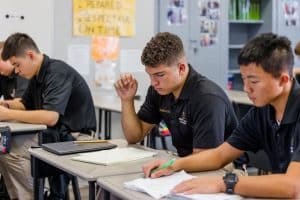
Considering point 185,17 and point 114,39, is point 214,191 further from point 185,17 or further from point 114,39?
point 185,17

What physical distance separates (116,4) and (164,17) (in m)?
0.65

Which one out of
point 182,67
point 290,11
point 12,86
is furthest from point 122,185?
point 290,11

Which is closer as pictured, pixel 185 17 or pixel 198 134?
pixel 198 134

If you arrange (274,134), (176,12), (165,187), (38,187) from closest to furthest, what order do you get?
(165,187), (274,134), (38,187), (176,12)

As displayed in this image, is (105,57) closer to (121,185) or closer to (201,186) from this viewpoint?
(121,185)

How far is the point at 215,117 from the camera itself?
2127 millimetres

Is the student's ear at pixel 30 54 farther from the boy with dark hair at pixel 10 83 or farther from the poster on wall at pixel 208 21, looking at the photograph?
the poster on wall at pixel 208 21

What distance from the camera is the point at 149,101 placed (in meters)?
2.53

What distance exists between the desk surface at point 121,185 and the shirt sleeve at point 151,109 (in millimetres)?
662

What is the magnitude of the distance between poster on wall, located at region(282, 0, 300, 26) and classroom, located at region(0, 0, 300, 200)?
2 centimetres

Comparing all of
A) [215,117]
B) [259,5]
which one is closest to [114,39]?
[259,5]

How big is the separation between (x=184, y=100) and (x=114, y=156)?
0.40 m

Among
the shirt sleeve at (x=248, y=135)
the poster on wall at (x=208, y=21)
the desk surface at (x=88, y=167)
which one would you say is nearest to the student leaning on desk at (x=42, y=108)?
the desk surface at (x=88, y=167)

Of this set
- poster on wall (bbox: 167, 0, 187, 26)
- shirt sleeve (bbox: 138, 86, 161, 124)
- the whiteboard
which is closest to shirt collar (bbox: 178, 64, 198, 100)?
shirt sleeve (bbox: 138, 86, 161, 124)
